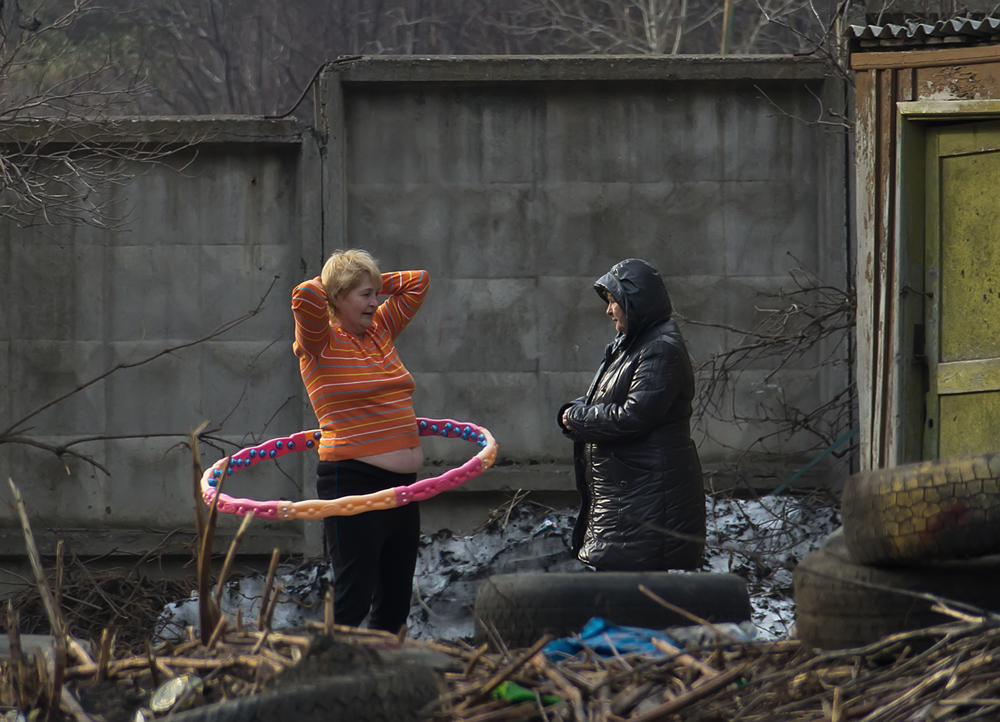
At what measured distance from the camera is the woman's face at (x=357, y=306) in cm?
483

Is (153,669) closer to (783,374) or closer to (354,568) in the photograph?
(354,568)

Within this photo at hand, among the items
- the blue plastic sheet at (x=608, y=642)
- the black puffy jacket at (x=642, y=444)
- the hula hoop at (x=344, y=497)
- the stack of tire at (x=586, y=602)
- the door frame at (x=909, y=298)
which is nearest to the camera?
the blue plastic sheet at (x=608, y=642)

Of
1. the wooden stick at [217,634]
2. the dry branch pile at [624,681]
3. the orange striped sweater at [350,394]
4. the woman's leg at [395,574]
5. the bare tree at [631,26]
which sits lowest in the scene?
the woman's leg at [395,574]

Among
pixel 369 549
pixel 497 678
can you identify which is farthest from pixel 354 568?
pixel 497 678

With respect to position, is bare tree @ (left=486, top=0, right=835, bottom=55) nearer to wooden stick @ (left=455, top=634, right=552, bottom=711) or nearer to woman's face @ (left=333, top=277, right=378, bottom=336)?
woman's face @ (left=333, top=277, right=378, bottom=336)

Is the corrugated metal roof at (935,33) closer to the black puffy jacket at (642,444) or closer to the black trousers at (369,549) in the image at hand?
the black puffy jacket at (642,444)

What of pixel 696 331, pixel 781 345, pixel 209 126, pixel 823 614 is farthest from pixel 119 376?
pixel 823 614

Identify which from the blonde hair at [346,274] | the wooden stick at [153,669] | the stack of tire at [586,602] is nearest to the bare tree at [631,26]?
the blonde hair at [346,274]

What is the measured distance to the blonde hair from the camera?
4.80 m

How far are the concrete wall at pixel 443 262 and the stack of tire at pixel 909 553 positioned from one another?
4.12 m

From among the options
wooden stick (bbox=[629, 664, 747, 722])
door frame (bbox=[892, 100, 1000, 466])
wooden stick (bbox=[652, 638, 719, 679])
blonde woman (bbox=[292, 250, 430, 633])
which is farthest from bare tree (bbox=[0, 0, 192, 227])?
wooden stick (bbox=[629, 664, 747, 722])

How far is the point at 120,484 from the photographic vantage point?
7.13 meters

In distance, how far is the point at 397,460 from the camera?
478cm

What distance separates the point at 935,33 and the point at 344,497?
352 centimetres
